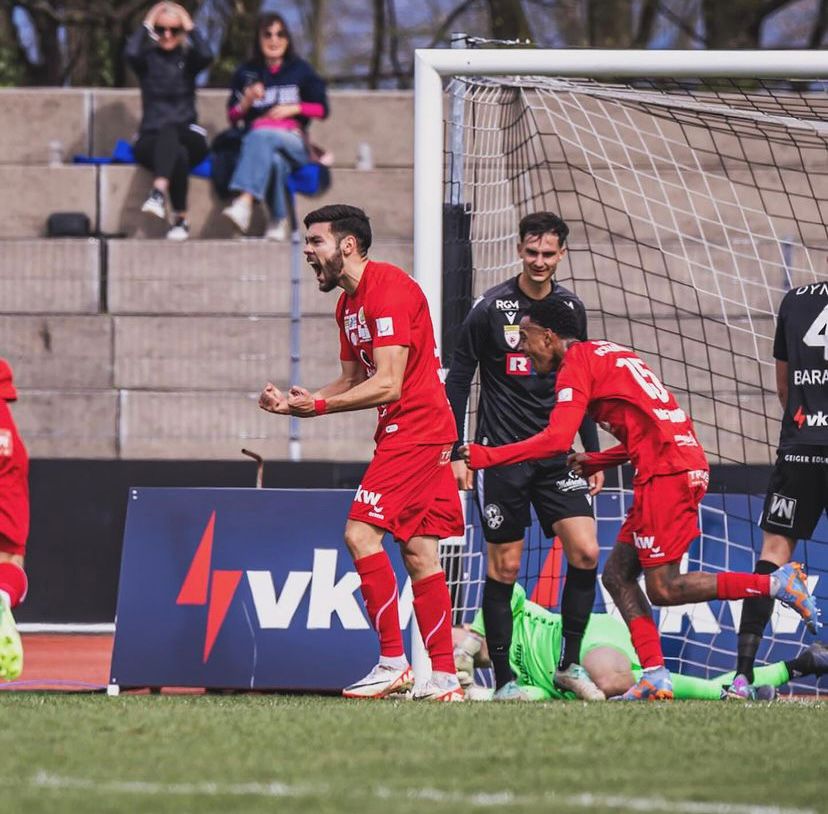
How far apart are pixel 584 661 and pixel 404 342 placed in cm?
196

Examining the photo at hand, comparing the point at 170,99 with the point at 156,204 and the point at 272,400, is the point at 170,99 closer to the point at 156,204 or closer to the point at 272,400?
the point at 156,204

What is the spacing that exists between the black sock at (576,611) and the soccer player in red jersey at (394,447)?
75 cm

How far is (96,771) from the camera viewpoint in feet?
15.3

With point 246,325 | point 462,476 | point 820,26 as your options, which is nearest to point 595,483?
point 462,476

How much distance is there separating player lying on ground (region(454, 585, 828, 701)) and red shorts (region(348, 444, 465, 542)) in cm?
97

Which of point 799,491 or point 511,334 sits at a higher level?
point 511,334

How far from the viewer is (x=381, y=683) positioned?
696 centimetres

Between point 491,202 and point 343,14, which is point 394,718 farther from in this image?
point 343,14

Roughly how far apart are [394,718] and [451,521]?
1.51m

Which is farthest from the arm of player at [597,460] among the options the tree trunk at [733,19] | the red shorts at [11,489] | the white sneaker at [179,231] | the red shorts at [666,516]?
the tree trunk at [733,19]

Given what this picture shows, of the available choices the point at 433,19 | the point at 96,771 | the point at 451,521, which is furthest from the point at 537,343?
the point at 433,19

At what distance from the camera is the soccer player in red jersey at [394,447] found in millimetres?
6977

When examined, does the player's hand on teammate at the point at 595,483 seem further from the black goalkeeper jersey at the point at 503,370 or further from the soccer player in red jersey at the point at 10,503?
the soccer player in red jersey at the point at 10,503

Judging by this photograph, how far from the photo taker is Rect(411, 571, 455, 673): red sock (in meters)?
7.13
